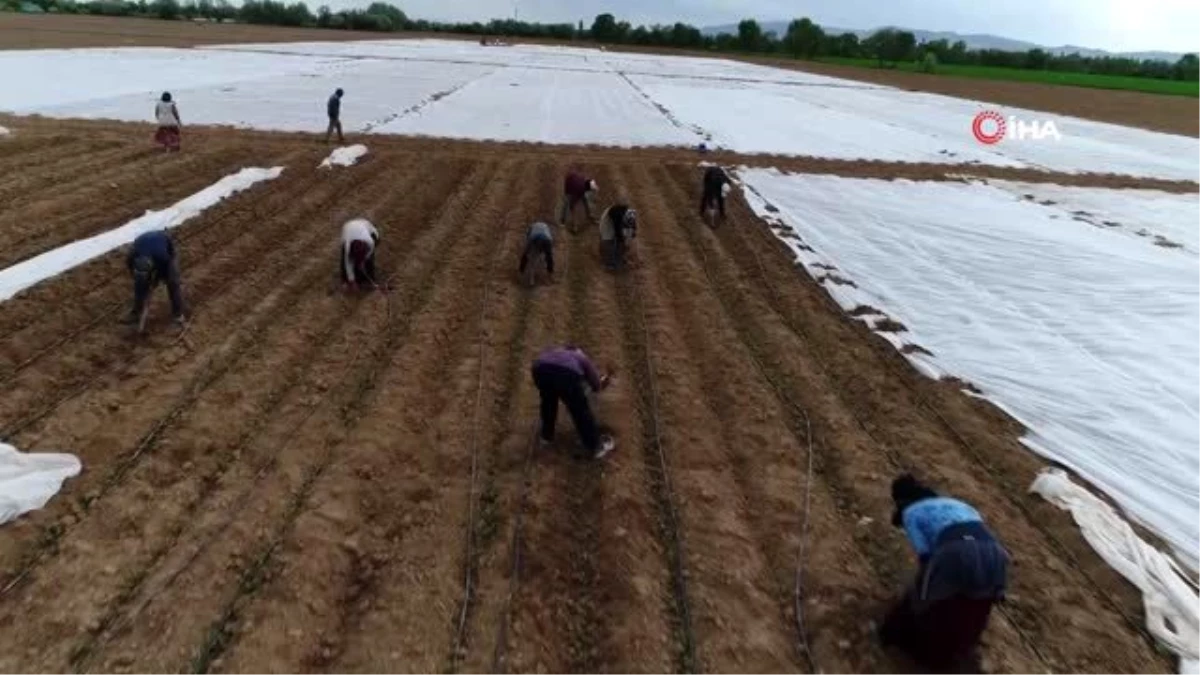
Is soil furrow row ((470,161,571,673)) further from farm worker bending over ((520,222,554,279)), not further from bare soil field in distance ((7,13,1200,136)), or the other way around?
→ bare soil field in distance ((7,13,1200,136))

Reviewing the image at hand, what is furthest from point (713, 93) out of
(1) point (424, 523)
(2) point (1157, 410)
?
(1) point (424, 523)

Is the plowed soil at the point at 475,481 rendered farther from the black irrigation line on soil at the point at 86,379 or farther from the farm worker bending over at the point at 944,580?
the farm worker bending over at the point at 944,580

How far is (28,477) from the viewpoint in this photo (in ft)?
21.5

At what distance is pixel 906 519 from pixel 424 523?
3.68 metres

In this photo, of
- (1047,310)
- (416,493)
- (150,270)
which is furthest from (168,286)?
(1047,310)

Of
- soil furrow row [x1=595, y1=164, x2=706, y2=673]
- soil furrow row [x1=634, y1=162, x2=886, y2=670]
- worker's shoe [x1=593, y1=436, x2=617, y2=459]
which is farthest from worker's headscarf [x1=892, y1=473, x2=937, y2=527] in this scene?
worker's shoe [x1=593, y1=436, x2=617, y2=459]

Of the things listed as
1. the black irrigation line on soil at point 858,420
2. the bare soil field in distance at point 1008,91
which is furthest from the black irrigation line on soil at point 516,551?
the bare soil field in distance at point 1008,91

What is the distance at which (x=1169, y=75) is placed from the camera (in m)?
87.3

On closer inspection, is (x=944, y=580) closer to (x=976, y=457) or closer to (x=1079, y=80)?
(x=976, y=457)

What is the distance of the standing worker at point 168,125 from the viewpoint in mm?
18219

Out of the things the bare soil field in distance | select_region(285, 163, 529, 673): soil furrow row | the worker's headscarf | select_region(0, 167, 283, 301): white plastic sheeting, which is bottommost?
select_region(285, 163, 529, 673): soil furrow row

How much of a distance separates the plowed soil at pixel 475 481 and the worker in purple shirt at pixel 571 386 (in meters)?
0.28

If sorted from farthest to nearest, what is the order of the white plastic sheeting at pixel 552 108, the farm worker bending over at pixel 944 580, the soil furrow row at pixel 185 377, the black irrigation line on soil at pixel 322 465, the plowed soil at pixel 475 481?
1. the white plastic sheeting at pixel 552 108
2. the soil furrow row at pixel 185 377
3. the plowed soil at pixel 475 481
4. the black irrigation line on soil at pixel 322 465
5. the farm worker bending over at pixel 944 580

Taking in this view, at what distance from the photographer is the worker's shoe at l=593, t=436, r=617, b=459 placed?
7555mm
